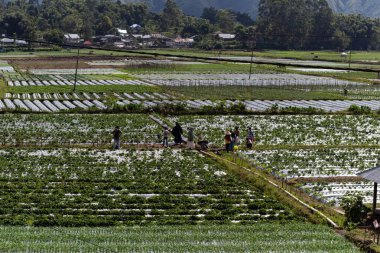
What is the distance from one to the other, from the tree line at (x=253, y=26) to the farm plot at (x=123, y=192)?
73480 millimetres

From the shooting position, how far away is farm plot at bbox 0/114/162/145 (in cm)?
2533

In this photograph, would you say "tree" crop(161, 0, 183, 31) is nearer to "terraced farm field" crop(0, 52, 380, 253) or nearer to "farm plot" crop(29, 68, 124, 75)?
"farm plot" crop(29, 68, 124, 75)

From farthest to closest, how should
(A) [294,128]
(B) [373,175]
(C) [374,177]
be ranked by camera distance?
(A) [294,128]
(B) [373,175]
(C) [374,177]

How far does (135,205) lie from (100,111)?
18116 mm

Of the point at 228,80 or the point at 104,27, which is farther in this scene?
the point at 104,27

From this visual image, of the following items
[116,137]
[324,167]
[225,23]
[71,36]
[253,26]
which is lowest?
[324,167]

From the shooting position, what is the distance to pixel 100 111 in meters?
33.6

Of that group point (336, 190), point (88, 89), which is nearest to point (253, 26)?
point (88, 89)

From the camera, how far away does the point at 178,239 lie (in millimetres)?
13328

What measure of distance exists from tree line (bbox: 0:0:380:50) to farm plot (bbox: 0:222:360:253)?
8118 centimetres

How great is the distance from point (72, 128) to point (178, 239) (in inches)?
629

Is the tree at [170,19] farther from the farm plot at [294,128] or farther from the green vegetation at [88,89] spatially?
the farm plot at [294,128]

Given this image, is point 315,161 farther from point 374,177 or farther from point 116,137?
point 374,177

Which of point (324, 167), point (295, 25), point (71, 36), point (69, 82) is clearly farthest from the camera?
point (295, 25)
